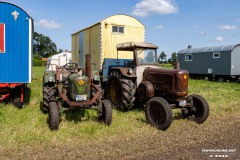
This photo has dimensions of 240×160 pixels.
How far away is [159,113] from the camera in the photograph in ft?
→ 19.9

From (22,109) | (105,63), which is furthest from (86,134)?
(105,63)

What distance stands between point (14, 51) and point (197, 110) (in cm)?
580

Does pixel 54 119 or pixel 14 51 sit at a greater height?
pixel 14 51

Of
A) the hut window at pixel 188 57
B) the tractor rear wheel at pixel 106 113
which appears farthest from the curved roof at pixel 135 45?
the hut window at pixel 188 57

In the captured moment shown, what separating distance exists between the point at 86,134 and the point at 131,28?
6936 mm

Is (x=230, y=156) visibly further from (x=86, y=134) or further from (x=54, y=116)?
(x=54, y=116)

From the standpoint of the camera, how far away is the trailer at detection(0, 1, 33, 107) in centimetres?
762

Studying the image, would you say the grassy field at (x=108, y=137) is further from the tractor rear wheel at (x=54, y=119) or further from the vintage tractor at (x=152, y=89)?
the vintage tractor at (x=152, y=89)

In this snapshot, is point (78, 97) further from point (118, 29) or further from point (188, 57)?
point (188, 57)

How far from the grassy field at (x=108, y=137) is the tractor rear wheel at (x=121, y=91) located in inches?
15.1

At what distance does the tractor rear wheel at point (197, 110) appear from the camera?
6.48 meters

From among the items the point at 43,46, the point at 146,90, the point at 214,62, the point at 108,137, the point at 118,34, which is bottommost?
the point at 108,137

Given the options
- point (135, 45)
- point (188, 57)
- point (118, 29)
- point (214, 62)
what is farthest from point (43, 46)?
point (135, 45)

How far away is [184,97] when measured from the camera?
6.70m
